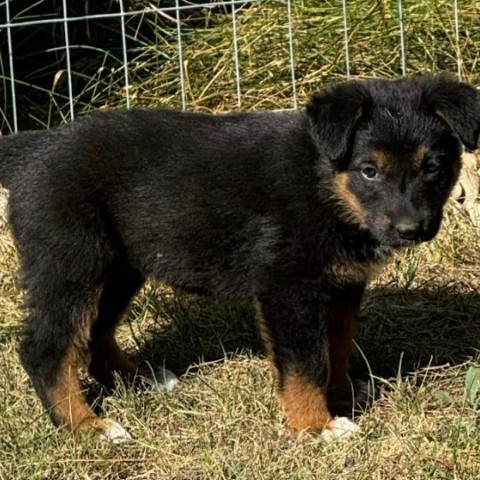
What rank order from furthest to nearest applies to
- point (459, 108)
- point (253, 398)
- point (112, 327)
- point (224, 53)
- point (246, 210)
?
1. point (224, 53)
2. point (112, 327)
3. point (253, 398)
4. point (246, 210)
5. point (459, 108)

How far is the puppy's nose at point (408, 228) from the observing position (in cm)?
469

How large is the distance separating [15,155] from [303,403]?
160cm

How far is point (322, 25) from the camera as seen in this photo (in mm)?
8016

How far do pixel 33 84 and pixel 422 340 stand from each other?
3.57 metres

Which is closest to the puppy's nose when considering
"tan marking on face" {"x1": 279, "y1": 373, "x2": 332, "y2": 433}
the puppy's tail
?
"tan marking on face" {"x1": 279, "y1": 373, "x2": 332, "y2": 433}

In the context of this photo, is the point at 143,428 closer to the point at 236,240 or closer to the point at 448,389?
the point at 236,240

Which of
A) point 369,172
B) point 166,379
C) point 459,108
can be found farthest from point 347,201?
point 166,379

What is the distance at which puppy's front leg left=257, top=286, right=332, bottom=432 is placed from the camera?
4867 mm

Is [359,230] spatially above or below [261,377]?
above

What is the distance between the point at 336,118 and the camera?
4.75m

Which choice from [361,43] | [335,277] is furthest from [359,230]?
[361,43]

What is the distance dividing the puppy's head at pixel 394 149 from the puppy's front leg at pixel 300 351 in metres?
0.39

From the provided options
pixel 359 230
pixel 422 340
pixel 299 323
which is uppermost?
pixel 359 230

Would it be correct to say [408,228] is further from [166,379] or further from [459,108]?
[166,379]
